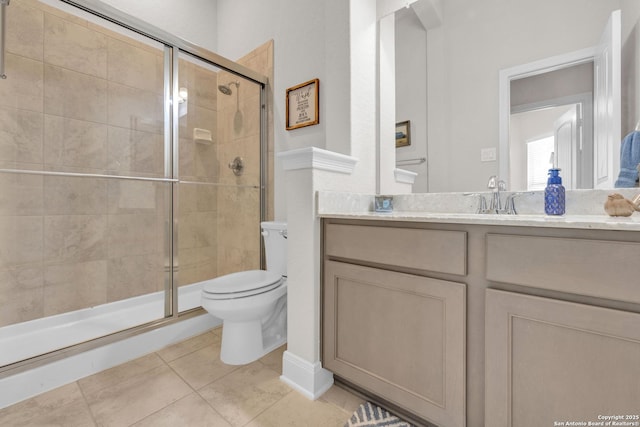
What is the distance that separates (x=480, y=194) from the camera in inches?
52.5

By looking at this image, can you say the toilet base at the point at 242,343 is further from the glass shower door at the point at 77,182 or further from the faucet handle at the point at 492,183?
the faucet handle at the point at 492,183

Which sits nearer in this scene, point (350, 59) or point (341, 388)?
point (341, 388)

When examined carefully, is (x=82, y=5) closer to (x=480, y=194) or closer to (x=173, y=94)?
(x=173, y=94)

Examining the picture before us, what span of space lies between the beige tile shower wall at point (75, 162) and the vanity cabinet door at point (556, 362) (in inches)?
80.5

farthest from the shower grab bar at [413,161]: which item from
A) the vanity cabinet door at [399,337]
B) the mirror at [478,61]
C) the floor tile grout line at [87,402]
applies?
the floor tile grout line at [87,402]

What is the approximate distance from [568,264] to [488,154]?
0.74 meters

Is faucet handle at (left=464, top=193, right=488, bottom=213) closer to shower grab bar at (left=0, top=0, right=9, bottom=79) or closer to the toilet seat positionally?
the toilet seat

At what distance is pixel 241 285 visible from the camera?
1553 millimetres

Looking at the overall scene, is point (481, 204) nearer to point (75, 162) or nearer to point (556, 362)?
point (556, 362)

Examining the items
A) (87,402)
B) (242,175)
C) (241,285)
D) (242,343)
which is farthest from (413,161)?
(87,402)

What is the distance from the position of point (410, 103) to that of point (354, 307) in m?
1.14

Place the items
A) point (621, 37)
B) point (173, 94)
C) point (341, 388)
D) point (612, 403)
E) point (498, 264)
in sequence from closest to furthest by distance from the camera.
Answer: point (612, 403) < point (498, 264) < point (621, 37) < point (341, 388) < point (173, 94)

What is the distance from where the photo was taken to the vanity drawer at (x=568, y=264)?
0.67 m

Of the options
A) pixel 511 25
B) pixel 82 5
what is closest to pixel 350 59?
pixel 511 25
